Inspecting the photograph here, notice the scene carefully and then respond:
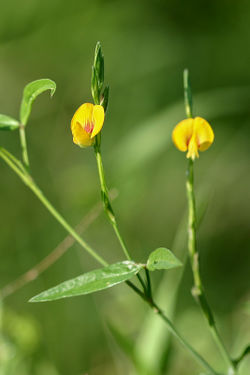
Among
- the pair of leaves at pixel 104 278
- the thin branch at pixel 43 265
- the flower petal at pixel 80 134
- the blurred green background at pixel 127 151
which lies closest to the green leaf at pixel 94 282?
the pair of leaves at pixel 104 278

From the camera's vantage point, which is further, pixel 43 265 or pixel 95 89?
pixel 43 265

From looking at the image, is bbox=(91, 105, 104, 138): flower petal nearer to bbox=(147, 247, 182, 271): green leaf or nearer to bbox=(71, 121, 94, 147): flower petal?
bbox=(71, 121, 94, 147): flower petal

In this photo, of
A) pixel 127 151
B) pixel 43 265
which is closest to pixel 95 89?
pixel 127 151

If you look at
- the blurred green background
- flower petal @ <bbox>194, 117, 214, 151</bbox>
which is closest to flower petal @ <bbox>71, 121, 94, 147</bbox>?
flower petal @ <bbox>194, 117, 214, 151</bbox>

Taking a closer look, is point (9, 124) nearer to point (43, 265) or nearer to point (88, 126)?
point (88, 126)

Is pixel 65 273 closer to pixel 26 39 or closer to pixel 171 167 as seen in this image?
pixel 171 167

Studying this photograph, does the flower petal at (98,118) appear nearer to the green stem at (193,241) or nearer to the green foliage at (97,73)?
the green foliage at (97,73)

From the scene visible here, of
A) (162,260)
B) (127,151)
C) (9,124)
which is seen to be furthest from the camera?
(127,151)
